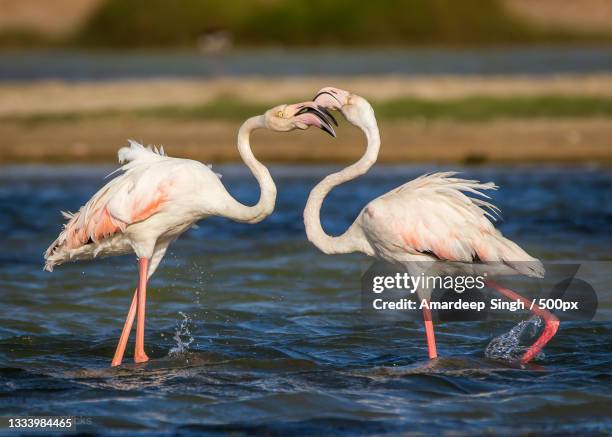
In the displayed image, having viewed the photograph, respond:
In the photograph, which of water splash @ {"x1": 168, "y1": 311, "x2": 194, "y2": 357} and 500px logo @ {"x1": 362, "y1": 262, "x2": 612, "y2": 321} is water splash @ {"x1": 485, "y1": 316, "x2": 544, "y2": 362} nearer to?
500px logo @ {"x1": 362, "y1": 262, "x2": 612, "y2": 321}

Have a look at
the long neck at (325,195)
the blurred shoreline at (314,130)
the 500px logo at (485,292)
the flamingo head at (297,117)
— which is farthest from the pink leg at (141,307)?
the blurred shoreline at (314,130)

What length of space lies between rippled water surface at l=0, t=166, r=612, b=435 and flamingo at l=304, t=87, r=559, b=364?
67 centimetres

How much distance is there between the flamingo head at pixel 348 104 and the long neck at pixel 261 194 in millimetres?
438

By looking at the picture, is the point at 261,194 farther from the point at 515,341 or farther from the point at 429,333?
the point at 515,341

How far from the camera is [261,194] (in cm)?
759

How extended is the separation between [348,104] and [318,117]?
0.40 metres

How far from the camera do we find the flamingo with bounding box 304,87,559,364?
765cm

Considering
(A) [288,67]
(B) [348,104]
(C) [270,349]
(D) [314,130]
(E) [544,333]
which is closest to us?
(B) [348,104]

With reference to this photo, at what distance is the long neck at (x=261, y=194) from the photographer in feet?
24.9

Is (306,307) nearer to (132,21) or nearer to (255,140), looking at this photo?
(255,140)

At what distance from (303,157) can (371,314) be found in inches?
355

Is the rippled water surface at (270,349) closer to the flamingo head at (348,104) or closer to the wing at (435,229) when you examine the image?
the wing at (435,229)

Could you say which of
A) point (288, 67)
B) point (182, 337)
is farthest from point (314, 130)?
point (288, 67)

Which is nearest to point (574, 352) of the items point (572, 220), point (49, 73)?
point (572, 220)
